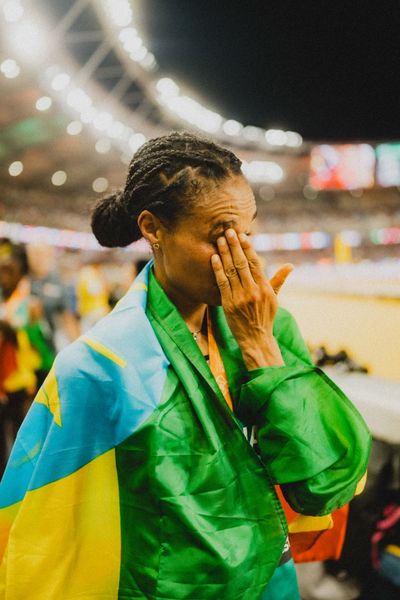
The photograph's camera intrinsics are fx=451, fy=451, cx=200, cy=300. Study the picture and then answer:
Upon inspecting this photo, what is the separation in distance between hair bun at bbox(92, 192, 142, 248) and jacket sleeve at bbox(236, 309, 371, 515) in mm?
606

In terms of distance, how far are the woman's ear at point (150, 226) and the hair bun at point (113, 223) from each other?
10 cm

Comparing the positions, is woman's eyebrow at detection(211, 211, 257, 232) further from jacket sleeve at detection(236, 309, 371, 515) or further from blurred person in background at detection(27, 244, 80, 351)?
blurred person in background at detection(27, 244, 80, 351)

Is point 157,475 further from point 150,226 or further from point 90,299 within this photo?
point 90,299

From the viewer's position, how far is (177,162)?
1.20 meters

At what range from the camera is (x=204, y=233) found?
1156 mm

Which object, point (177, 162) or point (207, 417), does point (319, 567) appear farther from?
point (177, 162)

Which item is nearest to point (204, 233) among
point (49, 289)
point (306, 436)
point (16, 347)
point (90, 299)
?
point (306, 436)

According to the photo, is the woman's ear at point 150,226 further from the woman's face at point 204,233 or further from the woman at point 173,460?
the woman at point 173,460

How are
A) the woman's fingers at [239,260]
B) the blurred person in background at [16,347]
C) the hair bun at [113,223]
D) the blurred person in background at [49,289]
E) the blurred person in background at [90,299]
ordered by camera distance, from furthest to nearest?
the blurred person in background at [90,299] → the blurred person in background at [49,289] → the blurred person in background at [16,347] → the hair bun at [113,223] → the woman's fingers at [239,260]

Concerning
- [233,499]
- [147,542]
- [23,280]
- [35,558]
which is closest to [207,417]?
[233,499]

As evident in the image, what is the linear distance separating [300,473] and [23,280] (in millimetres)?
3839

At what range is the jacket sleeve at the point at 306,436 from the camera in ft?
3.33

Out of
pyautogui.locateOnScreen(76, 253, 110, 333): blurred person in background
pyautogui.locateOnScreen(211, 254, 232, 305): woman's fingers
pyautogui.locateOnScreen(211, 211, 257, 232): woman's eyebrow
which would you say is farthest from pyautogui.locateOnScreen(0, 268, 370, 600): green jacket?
pyautogui.locateOnScreen(76, 253, 110, 333): blurred person in background

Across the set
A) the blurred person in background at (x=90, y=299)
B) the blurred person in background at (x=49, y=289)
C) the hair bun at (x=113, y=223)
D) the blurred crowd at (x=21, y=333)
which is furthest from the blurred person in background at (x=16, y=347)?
the hair bun at (x=113, y=223)
